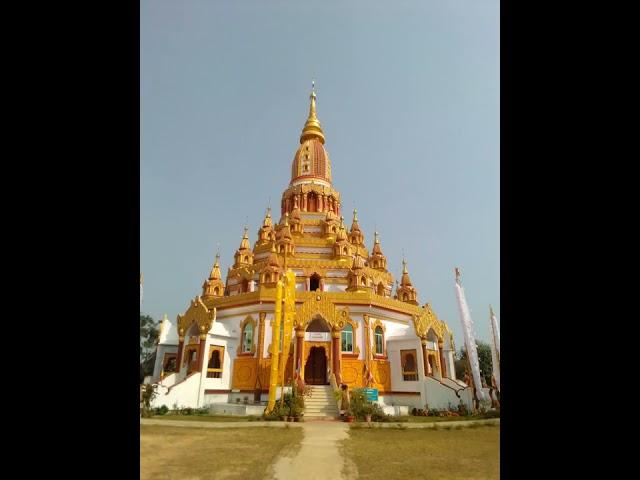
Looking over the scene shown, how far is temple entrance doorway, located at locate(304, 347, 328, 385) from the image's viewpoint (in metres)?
18.2

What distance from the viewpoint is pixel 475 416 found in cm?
1411

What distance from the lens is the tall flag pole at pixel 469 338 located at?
15109mm

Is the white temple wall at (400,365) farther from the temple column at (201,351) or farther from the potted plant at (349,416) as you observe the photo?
the temple column at (201,351)

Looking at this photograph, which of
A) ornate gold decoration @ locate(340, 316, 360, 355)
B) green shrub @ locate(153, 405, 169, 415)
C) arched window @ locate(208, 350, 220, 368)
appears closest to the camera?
green shrub @ locate(153, 405, 169, 415)

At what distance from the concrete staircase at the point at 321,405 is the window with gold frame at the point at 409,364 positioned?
→ 4.49 metres

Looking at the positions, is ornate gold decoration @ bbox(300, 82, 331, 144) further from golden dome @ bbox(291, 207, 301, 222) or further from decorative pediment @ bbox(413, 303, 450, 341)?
decorative pediment @ bbox(413, 303, 450, 341)

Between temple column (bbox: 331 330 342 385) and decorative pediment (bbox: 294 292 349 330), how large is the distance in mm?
318

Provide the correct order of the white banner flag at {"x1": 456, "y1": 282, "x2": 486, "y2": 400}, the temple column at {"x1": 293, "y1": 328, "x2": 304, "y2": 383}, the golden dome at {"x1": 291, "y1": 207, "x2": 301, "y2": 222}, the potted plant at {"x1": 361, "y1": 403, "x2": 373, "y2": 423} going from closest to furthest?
the potted plant at {"x1": 361, "y1": 403, "x2": 373, "y2": 423} < the white banner flag at {"x1": 456, "y1": 282, "x2": 486, "y2": 400} < the temple column at {"x1": 293, "y1": 328, "x2": 304, "y2": 383} < the golden dome at {"x1": 291, "y1": 207, "x2": 301, "y2": 222}

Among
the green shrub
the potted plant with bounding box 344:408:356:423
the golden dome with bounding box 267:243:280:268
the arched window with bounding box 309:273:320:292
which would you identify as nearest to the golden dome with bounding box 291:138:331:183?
the golden dome with bounding box 267:243:280:268

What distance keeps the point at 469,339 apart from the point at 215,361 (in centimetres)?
1167

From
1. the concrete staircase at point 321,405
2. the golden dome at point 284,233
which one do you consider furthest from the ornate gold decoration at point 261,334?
the golden dome at point 284,233
